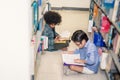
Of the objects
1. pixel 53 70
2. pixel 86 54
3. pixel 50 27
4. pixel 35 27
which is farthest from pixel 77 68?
pixel 50 27

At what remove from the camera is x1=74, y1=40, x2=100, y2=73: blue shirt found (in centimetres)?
250

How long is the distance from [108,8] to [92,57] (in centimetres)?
76

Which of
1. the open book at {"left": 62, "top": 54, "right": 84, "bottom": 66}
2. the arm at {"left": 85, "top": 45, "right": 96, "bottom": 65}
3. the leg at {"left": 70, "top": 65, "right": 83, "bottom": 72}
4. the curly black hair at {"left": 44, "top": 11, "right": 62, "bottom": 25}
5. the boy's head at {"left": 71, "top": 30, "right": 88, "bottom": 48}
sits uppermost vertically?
the curly black hair at {"left": 44, "top": 11, "right": 62, "bottom": 25}

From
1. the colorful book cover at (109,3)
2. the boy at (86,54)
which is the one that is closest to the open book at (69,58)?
the boy at (86,54)

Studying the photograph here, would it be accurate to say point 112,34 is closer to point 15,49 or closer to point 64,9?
point 15,49

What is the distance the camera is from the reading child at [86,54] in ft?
8.07

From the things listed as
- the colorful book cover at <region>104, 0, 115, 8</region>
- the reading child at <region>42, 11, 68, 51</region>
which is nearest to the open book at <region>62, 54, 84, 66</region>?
the reading child at <region>42, 11, 68, 51</region>

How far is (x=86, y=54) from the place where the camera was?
258cm

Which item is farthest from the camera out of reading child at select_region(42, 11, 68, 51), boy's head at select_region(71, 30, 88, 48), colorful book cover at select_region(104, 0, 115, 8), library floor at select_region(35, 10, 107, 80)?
reading child at select_region(42, 11, 68, 51)

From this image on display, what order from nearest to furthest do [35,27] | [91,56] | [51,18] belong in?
[35,27] → [91,56] → [51,18]

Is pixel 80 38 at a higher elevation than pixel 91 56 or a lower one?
higher

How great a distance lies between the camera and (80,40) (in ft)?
8.06

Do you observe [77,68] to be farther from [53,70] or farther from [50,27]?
[50,27]

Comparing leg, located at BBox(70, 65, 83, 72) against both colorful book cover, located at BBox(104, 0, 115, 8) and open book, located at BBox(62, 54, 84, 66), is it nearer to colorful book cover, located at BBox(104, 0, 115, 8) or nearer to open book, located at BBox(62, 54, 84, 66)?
open book, located at BBox(62, 54, 84, 66)
